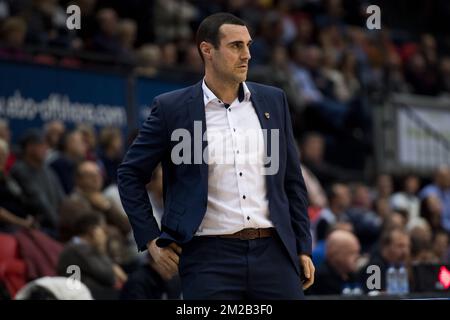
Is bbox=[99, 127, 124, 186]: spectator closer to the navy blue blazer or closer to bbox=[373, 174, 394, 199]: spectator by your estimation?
bbox=[373, 174, 394, 199]: spectator

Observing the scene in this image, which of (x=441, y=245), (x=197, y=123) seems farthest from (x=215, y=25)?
(x=441, y=245)

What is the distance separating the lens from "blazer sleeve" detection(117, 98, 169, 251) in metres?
5.76

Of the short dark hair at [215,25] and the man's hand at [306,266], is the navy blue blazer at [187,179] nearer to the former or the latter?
the man's hand at [306,266]

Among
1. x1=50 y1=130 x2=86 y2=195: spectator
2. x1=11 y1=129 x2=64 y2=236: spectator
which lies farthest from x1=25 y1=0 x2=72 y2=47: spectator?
x1=11 y1=129 x2=64 y2=236: spectator

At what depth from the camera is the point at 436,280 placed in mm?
9086

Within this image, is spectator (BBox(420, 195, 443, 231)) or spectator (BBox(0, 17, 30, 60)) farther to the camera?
spectator (BBox(420, 195, 443, 231))

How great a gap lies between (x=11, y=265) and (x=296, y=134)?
7.94m

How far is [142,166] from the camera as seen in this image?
5.84m

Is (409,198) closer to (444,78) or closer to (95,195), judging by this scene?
(444,78)

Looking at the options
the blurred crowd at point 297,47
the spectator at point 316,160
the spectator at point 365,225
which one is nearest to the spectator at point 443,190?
the spectator at point 316,160

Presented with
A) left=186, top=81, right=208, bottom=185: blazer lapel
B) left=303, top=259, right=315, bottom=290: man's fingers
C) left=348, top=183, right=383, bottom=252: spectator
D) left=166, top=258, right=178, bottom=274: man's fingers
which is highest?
left=186, top=81, right=208, bottom=185: blazer lapel

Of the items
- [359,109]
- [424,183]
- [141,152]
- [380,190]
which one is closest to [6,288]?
[141,152]

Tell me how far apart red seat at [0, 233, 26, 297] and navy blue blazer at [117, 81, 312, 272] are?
14.1 ft

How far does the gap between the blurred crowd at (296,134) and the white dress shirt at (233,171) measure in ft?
9.43
